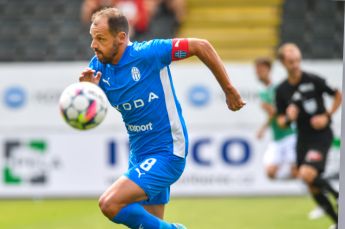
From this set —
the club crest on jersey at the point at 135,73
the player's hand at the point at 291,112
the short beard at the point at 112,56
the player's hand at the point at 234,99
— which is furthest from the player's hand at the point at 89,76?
the player's hand at the point at 291,112

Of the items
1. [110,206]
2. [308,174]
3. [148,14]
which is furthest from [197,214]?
[148,14]

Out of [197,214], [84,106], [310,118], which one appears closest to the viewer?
[84,106]

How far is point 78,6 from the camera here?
49.7 feet

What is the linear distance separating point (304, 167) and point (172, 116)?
146 inches

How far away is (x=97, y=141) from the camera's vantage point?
41.8 ft

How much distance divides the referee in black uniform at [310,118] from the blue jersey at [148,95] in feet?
11.4

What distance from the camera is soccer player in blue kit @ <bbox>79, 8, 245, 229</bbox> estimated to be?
6270 millimetres

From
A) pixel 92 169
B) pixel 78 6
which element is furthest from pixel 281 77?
pixel 78 6

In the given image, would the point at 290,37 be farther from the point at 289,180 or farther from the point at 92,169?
the point at 92,169

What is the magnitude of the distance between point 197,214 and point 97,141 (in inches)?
103

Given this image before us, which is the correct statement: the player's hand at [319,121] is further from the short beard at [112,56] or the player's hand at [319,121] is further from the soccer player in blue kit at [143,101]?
the short beard at [112,56]

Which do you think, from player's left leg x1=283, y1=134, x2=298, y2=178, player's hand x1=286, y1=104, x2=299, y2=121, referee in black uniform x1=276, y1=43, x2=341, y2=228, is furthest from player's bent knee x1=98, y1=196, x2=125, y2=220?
player's left leg x1=283, y1=134, x2=298, y2=178

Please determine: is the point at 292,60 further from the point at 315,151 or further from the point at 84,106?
the point at 84,106

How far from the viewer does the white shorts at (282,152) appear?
1202 cm
